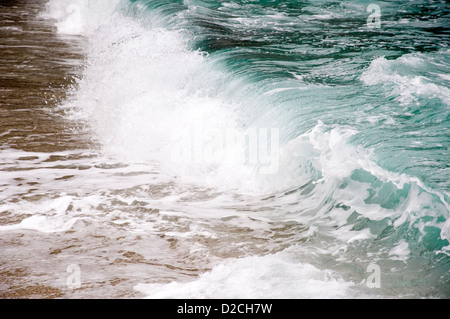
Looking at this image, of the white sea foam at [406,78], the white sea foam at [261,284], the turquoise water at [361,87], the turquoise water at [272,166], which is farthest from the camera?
the white sea foam at [406,78]

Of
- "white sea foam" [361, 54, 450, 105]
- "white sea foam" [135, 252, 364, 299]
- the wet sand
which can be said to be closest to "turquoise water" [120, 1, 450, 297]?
"white sea foam" [361, 54, 450, 105]

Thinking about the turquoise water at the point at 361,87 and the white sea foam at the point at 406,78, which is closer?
the turquoise water at the point at 361,87

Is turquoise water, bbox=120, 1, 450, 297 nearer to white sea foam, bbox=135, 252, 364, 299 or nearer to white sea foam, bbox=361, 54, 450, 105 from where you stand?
white sea foam, bbox=361, 54, 450, 105

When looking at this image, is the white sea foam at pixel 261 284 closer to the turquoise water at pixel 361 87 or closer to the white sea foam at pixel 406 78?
the turquoise water at pixel 361 87

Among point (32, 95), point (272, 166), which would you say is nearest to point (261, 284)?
point (272, 166)

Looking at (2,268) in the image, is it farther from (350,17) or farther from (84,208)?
(350,17)

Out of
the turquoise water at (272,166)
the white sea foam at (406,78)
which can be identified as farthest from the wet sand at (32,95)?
the white sea foam at (406,78)

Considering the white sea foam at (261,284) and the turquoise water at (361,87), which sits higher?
the turquoise water at (361,87)

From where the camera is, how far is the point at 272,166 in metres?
5.80

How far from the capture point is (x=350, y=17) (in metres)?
13.6

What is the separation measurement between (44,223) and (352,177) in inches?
117

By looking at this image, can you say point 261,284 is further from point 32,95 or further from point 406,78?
point 32,95

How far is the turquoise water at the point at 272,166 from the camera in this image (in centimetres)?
396
